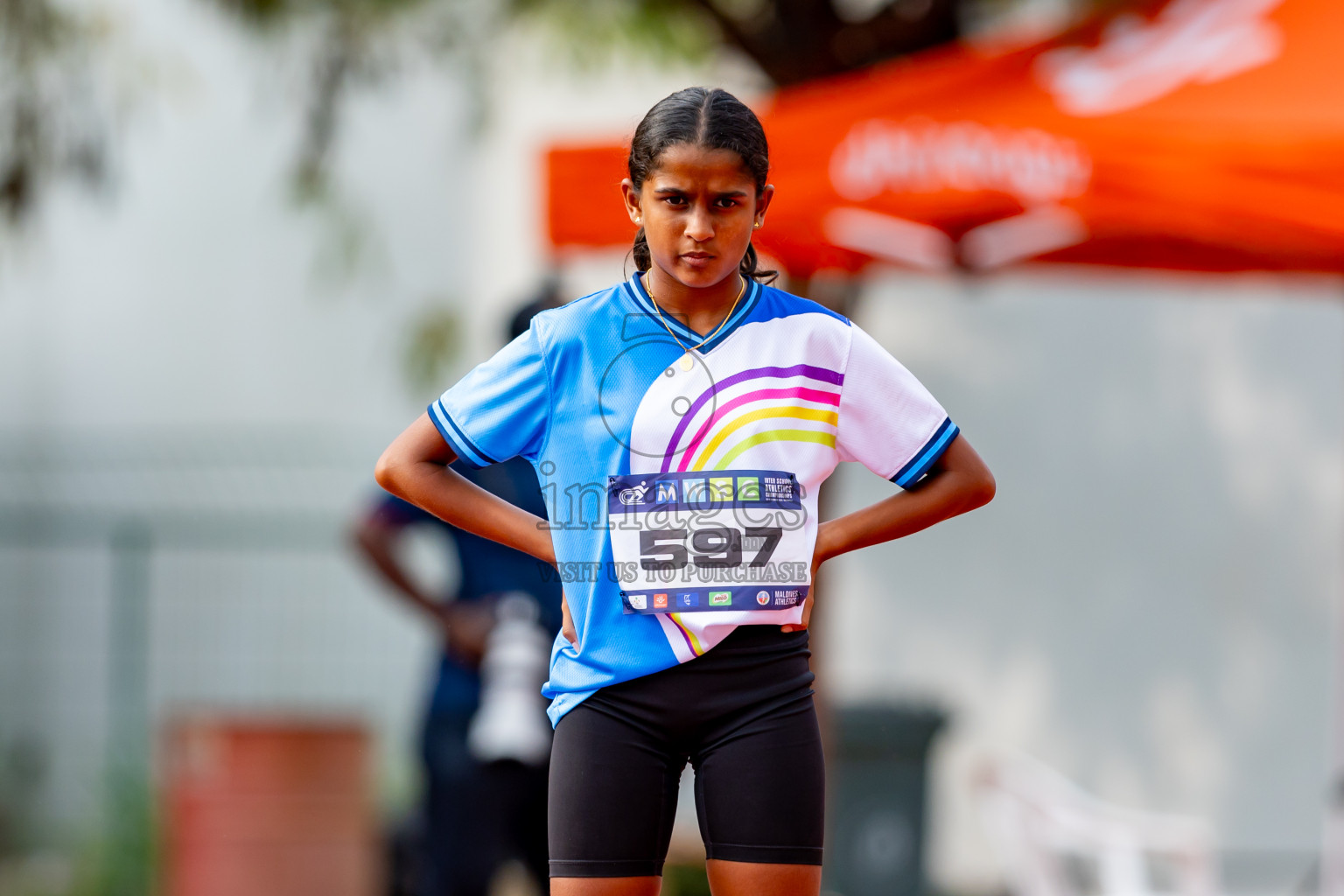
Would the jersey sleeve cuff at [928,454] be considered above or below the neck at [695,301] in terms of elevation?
below

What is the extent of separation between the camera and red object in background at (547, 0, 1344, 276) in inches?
143

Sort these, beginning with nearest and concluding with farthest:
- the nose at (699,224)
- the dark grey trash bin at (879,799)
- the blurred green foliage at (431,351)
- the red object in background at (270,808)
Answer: the nose at (699,224)
the red object in background at (270,808)
the dark grey trash bin at (879,799)
the blurred green foliage at (431,351)

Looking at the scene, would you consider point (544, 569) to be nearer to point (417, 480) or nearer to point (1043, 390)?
point (417, 480)

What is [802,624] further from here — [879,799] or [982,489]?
[879,799]

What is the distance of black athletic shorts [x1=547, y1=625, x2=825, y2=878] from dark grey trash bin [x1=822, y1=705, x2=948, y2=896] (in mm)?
4418

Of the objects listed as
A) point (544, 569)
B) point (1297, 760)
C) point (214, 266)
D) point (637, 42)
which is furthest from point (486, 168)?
point (544, 569)

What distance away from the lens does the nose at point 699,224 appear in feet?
5.65

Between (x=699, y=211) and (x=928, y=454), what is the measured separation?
1.25ft

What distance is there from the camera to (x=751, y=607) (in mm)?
1741

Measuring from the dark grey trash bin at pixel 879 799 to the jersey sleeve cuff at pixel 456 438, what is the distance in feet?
14.7

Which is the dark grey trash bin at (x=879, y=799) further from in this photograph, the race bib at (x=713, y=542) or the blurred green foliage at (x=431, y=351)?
the race bib at (x=713, y=542)

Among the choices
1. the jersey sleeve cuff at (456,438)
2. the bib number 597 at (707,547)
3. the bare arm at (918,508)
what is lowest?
the bib number 597 at (707,547)

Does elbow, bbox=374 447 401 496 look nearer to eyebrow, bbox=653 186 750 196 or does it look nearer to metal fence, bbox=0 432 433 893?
eyebrow, bbox=653 186 750 196

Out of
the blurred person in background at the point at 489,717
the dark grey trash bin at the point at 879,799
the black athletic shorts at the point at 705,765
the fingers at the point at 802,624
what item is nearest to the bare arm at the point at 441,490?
the black athletic shorts at the point at 705,765
